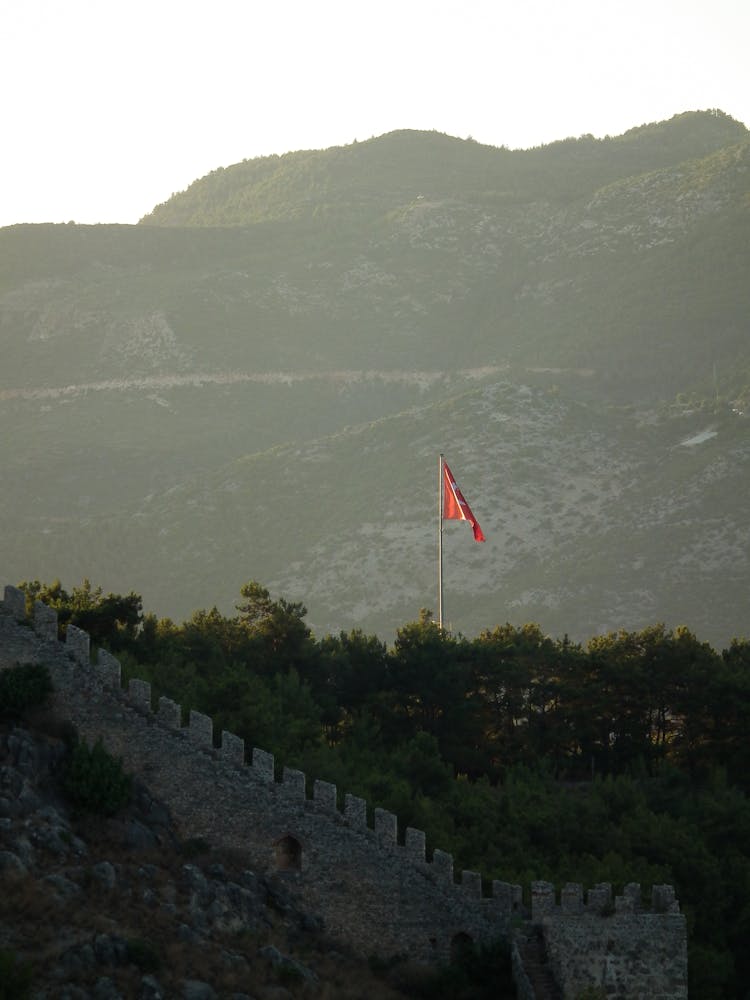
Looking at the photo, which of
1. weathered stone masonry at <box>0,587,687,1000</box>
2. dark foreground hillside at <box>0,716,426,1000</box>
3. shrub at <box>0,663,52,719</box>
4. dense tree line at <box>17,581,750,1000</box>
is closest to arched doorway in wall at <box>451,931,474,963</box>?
weathered stone masonry at <box>0,587,687,1000</box>

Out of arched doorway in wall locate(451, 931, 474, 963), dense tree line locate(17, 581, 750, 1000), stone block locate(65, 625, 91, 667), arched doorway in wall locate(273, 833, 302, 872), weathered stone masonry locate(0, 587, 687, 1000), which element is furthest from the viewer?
dense tree line locate(17, 581, 750, 1000)

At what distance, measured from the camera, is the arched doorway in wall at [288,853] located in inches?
1944

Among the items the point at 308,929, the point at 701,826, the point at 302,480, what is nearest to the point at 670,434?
the point at 302,480

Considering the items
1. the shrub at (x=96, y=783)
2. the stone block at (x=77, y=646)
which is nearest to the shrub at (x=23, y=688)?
the stone block at (x=77, y=646)

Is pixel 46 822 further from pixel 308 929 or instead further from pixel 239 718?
pixel 239 718

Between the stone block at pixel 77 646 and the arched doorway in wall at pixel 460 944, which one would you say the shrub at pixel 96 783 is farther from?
the arched doorway in wall at pixel 460 944

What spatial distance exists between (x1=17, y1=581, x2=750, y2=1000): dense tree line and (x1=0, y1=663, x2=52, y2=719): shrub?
8.25 m

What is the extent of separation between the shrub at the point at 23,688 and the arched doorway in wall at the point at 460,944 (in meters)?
10.2

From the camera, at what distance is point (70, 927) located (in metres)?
43.8

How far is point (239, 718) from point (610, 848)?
10405 mm

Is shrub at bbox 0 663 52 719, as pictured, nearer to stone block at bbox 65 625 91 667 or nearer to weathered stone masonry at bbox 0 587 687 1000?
weathered stone masonry at bbox 0 587 687 1000

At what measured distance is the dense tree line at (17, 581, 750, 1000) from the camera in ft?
189

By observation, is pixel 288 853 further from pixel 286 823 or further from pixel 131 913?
pixel 131 913

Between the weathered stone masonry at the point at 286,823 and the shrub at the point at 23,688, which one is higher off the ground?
the shrub at the point at 23,688
